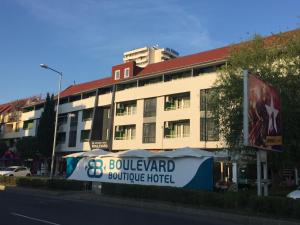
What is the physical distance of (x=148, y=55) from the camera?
133875mm

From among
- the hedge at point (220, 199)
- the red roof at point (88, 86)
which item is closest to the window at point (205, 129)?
the red roof at point (88, 86)

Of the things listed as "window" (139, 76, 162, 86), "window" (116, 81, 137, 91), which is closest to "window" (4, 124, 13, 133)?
"window" (116, 81, 137, 91)

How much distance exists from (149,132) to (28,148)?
24.6 m

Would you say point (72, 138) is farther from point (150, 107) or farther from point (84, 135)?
point (150, 107)

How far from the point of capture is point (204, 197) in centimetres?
1941

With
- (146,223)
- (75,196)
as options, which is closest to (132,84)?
(75,196)

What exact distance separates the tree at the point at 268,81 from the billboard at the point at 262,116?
381cm

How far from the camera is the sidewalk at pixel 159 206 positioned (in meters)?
15.5

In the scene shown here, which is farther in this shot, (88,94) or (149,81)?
(88,94)

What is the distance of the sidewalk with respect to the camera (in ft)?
51.0

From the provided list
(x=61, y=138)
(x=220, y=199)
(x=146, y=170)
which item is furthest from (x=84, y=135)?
(x=220, y=199)

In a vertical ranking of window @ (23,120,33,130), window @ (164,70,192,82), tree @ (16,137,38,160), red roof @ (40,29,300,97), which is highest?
red roof @ (40,29,300,97)

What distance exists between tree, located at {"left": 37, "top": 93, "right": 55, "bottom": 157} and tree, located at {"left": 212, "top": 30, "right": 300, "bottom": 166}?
44813 millimetres

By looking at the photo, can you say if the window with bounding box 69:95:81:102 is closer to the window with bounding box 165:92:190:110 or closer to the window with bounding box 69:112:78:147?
the window with bounding box 69:112:78:147
